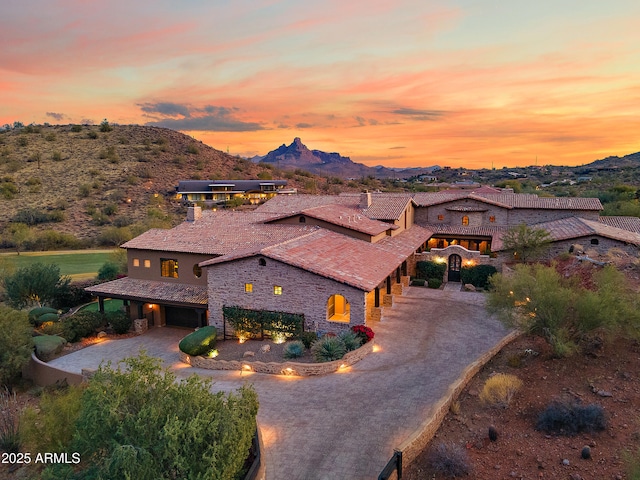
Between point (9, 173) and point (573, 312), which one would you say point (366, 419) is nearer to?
point (573, 312)

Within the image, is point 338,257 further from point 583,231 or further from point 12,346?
point 583,231

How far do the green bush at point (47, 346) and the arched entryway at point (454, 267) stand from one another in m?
28.5

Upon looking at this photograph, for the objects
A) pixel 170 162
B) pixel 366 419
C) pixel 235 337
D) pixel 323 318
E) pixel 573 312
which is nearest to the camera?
pixel 366 419

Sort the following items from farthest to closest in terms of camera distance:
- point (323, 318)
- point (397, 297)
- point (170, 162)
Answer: point (170, 162)
point (397, 297)
point (323, 318)

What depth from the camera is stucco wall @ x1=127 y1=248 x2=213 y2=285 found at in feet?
91.4

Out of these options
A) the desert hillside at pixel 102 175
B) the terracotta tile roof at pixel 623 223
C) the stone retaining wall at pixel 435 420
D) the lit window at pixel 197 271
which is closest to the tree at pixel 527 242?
the terracotta tile roof at pixel 623 223

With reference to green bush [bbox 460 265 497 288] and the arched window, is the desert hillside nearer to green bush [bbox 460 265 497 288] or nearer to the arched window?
the arched window

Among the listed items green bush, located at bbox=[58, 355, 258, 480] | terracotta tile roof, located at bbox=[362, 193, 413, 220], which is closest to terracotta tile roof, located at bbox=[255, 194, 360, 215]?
terracotta tile roof, located at bbox=[362, 193, 413, 220]

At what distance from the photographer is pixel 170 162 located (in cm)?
10325

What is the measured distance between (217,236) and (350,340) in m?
14.2

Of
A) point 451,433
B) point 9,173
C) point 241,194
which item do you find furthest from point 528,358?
point 9,173

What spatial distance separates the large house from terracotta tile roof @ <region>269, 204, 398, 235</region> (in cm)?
13

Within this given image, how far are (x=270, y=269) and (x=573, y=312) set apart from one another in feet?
45.7

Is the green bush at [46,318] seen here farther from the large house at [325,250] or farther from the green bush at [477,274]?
the green bush at [477,274]
